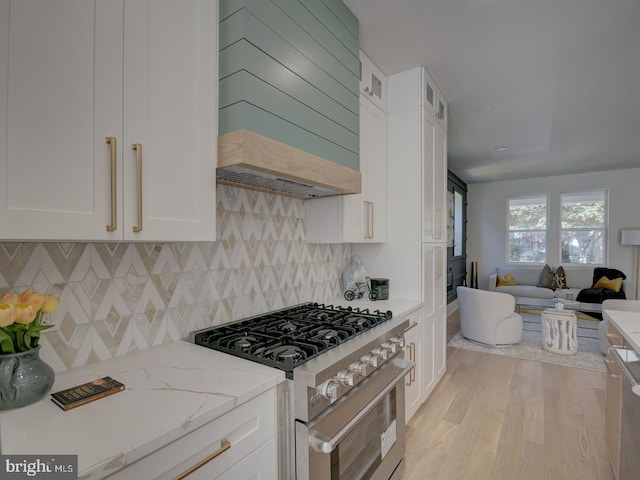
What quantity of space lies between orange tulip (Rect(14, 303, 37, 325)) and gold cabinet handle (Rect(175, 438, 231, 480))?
558mm

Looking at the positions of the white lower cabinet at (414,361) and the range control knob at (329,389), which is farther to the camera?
the white lower cabinet at (414,361)

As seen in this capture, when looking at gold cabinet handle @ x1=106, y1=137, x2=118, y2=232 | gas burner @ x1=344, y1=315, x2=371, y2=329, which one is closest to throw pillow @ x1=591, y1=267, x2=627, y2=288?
gas burner @ x1=344, y1=315, x2=371, y2=329

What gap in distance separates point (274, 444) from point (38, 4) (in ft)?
4.68

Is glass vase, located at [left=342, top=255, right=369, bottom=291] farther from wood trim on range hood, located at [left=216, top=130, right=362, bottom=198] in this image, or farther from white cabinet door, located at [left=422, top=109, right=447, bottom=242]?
wood trim on range hood, located at [left=216, top=130, right=362, bottom=198]

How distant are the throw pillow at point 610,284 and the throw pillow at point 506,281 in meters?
1.32

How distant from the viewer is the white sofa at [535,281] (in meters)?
6.07

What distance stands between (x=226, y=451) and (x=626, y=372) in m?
1.69

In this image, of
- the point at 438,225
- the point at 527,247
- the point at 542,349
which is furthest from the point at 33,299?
the point at 527,247

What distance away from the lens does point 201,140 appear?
1.21 metres

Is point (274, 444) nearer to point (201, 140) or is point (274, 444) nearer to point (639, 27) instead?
point (201, 140)

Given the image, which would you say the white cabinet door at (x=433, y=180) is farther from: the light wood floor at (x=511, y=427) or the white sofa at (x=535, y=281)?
the white sofa at (x=535, y=281)

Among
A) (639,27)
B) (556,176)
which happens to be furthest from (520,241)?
(639,27)

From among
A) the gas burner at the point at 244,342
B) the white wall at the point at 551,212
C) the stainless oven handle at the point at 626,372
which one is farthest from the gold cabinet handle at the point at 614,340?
the white wall at the point at 551,212

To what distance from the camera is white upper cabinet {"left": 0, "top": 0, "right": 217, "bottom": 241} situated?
78 cm
